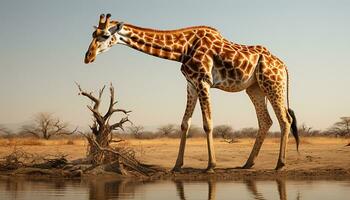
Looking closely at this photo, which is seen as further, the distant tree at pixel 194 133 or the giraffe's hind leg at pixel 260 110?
the distant tree at pixel 194 133

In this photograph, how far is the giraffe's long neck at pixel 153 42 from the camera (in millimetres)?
14008

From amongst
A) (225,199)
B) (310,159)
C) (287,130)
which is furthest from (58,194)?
(310,159)

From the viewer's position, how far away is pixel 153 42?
557 inches

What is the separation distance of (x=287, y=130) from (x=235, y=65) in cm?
225

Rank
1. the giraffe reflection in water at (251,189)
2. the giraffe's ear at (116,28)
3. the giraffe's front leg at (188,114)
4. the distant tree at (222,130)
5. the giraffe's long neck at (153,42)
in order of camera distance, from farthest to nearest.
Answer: the distant tree at (222,130), the giraffe's long neck at (153,42), the giraffe's front leg at (188,114), the giraffe's ear at (116,28), the giraffe reflection in water at (251,189)

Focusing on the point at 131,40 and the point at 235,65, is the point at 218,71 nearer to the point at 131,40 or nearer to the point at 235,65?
the point at 235,65

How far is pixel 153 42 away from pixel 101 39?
1.44 meters

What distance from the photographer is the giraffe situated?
13531mm

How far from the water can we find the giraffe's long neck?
3.88 m

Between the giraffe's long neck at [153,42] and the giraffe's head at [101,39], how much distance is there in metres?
0.39

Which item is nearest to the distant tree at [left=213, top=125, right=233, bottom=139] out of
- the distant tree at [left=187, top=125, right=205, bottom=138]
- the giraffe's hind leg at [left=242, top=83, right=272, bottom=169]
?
the distant tree at [left=187, top=125, right=205, bottom=138]

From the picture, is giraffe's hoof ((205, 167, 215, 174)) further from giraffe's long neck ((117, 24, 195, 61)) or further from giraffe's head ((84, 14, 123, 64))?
giraffe's head ((84, 14, 123, 64))

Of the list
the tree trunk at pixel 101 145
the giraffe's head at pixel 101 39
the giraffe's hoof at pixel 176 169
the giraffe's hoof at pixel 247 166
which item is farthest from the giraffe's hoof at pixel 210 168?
the giraffe's head at pixel 101 39

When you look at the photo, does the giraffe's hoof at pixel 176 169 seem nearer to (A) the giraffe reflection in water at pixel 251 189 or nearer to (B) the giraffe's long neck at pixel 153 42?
(A) the giraffe reflection in water at pixel 251 189
